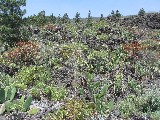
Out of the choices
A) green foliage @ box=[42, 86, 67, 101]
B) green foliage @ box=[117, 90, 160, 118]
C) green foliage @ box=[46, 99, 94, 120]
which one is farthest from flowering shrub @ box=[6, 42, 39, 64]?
green foliage @ box=[46, 99, 94, 120]

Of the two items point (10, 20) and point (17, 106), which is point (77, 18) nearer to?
point (10, 20)

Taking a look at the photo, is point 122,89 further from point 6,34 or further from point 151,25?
point 151,25

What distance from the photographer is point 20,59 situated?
23047mm

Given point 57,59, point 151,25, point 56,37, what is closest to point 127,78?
point 57,59

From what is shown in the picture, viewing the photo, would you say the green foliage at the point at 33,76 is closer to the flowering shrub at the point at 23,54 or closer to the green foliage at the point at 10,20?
the flowering shrub at the point at 23,54

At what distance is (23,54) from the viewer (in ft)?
76.9

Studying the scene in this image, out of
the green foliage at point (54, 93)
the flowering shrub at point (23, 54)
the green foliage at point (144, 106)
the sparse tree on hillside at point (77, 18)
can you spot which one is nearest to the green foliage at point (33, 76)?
the flowering shrub at point (23, 54)

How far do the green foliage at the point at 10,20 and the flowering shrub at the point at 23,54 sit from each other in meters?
2.41

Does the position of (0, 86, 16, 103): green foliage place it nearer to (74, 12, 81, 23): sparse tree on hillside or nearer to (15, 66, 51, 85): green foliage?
(15, 66, 51, 85): green foliage

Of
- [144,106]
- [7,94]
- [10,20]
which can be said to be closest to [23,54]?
[10,20]

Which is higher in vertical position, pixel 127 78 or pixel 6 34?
pixel 6 34

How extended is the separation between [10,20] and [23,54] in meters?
4.28

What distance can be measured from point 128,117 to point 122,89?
18.8 ft

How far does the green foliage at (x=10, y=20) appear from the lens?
26.4 meters
